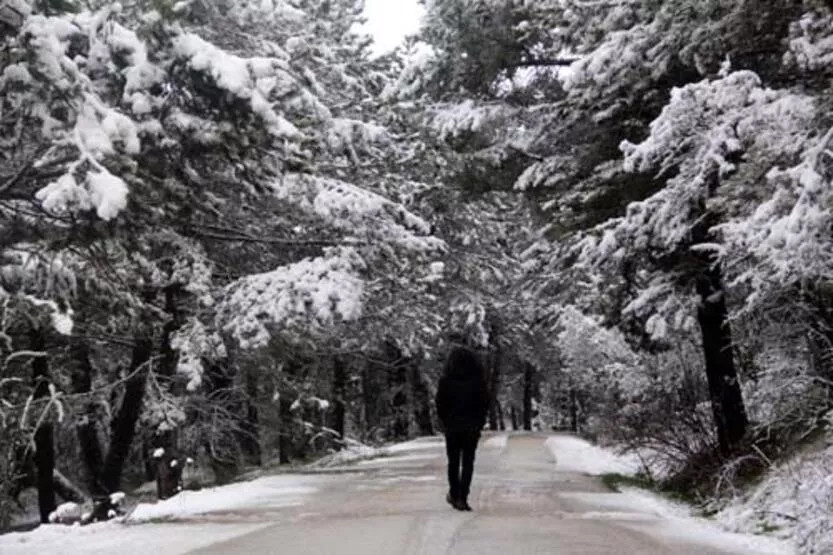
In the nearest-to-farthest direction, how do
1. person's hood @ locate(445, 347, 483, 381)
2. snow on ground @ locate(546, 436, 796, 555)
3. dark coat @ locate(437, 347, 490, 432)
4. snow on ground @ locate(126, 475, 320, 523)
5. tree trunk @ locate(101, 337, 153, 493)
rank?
snow on ground @ locate(546, 436, 796, 555), dark coat @ locate(437, 347, 490, 432), person's hood @ locate(445, 347, 483, 381), snow on ground @ locate(126, 475, 320, 523), tree trunk @ locate(101, 337, 153, 493)

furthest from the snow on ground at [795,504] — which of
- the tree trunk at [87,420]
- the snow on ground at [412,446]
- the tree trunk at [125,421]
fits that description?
the snow on ground at [412,446]

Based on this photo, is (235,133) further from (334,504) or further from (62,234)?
(334,504)

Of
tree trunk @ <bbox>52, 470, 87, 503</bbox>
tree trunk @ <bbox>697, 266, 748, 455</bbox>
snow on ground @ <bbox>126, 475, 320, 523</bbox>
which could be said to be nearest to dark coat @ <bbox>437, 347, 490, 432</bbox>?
snow on ground @ <bbox>126, 475, 320, 523</bbox>

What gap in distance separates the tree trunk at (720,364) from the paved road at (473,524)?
190 cm

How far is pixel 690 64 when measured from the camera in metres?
11.7

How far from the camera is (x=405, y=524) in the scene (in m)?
8.98

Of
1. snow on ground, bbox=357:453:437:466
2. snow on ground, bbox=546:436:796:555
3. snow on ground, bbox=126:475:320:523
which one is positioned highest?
snow on ground, bbox=357:453:437:466

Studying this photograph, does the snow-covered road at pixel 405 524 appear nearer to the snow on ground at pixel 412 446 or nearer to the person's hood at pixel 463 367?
the person's hood at pixel 463 367

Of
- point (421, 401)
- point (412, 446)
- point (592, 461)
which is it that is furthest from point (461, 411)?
point (421, 401)

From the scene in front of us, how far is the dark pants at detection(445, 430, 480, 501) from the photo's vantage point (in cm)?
1003

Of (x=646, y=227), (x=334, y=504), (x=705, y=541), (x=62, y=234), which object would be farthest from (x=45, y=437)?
(x=705, y=541)

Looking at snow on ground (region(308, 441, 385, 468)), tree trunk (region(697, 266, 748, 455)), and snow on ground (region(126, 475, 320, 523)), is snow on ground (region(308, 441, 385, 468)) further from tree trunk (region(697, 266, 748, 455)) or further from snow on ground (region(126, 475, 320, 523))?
tree trunk (region(697, 266, 748, 455))

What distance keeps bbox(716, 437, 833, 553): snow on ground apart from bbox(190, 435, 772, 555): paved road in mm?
669

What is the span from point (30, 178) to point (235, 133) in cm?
187
